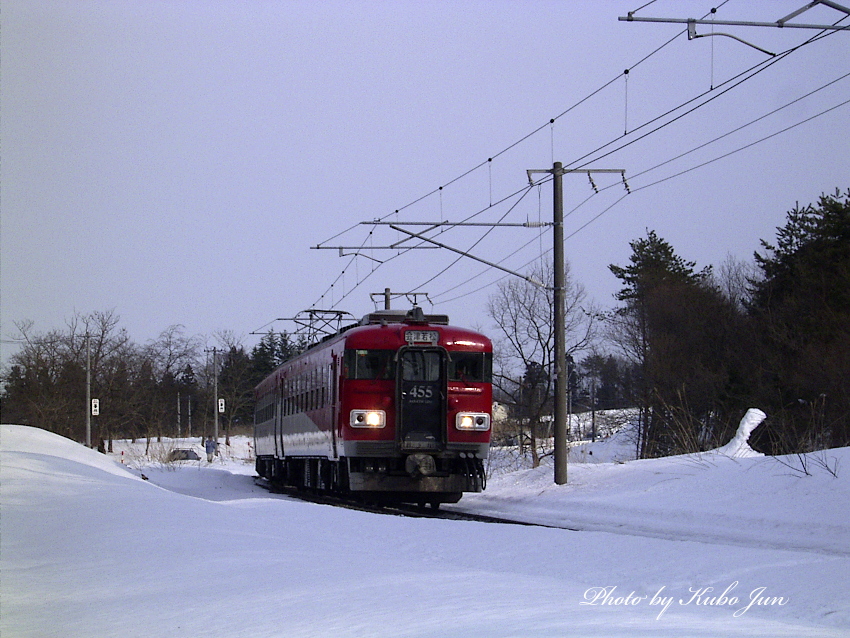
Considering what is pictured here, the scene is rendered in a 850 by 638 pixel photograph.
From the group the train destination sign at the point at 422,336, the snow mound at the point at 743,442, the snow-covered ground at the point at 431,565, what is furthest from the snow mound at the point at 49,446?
the snow mound at the point at 743,442

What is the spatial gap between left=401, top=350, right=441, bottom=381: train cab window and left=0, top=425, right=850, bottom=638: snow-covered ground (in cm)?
354

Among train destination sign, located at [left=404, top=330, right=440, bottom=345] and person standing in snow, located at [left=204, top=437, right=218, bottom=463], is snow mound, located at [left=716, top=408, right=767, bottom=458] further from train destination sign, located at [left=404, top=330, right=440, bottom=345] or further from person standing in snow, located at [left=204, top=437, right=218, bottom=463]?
person standing in snow, located at [left=204, top=437, right=218, bottom=463]

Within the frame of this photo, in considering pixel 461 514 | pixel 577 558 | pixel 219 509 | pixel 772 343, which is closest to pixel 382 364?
pixel 461 514

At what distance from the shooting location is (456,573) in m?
8.89

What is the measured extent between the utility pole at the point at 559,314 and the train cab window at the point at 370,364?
13.0ft

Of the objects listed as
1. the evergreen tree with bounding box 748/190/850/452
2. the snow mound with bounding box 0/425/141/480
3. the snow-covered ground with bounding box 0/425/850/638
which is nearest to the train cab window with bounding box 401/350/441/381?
the snow-covered ground with bounding box 0/425/850/638

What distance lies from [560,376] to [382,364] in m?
4.24

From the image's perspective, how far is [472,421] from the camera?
19719 mm

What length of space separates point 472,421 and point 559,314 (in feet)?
11.0

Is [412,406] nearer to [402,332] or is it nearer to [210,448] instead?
[402,332]

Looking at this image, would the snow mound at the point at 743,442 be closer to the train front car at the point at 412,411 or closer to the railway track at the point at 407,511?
the train front car at the point at 412,411

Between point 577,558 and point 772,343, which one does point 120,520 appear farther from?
point 772,343

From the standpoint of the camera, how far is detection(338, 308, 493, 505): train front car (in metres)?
19.4

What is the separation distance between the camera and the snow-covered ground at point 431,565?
266 inches
